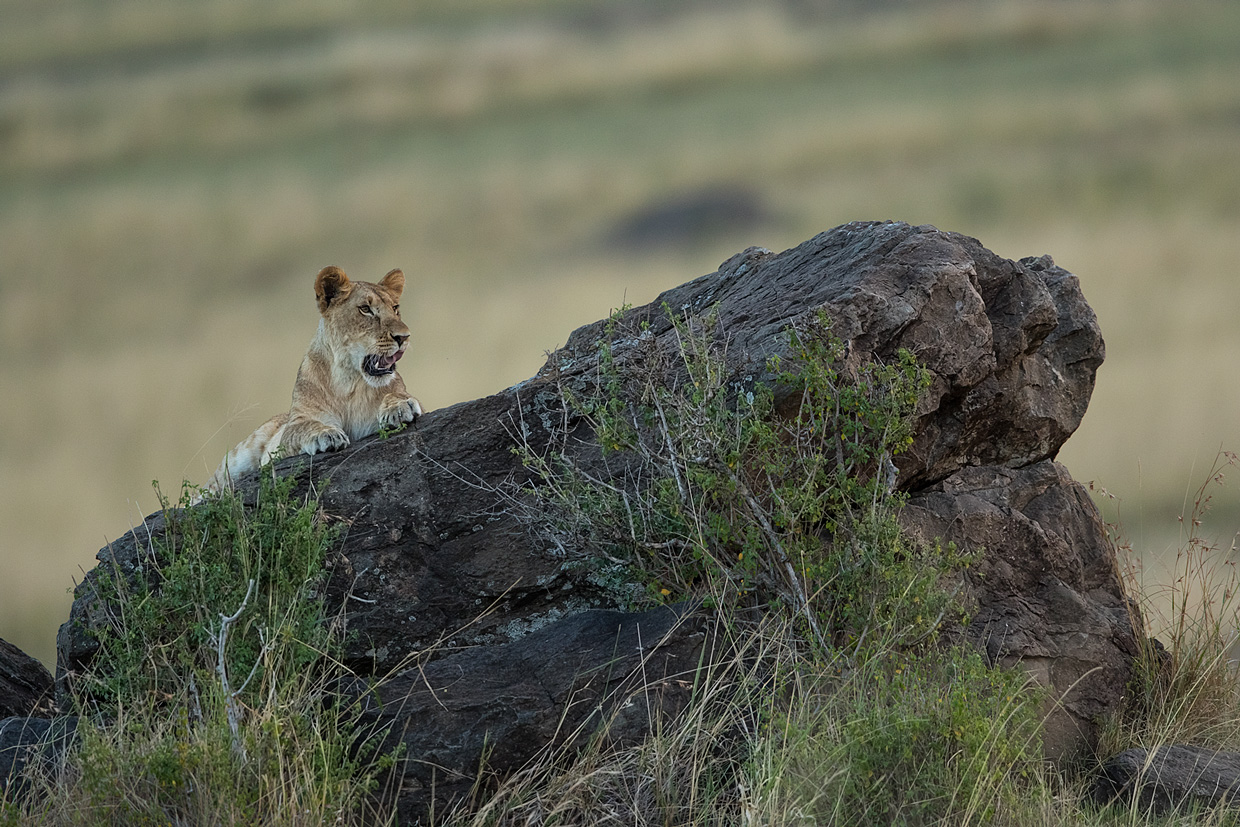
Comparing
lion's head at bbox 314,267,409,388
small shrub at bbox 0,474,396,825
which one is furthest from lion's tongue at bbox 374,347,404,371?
small shrub at bbox 0,474,396,825

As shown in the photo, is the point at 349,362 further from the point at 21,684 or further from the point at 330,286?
the point at 21,684

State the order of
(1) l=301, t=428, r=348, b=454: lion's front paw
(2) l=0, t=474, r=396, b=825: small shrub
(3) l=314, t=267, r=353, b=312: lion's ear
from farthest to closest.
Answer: (3) l=314, t=267, r=353, b=312: lion's ear → (1) l=301, t=428, r=348, b=454: lion's front paw → (2) l=0, t=474, r=396, b=825: small shrub

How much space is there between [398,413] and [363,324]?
1017 mm

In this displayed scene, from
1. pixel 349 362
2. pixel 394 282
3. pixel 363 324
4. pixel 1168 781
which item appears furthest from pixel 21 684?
pixel 1168 781

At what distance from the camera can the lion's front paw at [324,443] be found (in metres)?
7.36

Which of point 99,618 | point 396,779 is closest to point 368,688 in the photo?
point 396,779

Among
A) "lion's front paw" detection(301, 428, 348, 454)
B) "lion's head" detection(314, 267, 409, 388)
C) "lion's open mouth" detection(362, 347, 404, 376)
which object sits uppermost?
"lion's head" detection(314, 267, 409, 388)

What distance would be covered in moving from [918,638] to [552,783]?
1883 mm

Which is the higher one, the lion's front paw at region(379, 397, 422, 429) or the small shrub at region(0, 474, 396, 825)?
the lion's front paw at region(379, 397, 422, 429)

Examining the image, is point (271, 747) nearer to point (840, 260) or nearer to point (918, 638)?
point (918, 638)

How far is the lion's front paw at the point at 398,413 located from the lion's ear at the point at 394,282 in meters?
1.16

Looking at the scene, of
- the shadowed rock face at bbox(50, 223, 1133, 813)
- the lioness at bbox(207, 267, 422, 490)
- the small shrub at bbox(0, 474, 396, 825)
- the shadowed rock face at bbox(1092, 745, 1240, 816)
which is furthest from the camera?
the lioness at bbox(207, 267, 422, 490)

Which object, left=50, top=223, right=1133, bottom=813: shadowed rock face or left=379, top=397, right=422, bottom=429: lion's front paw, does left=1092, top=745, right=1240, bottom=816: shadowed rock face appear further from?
left=379, top=397, right=422, bottom=429: lion's front paw

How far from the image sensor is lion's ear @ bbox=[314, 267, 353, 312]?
8.20 metres
